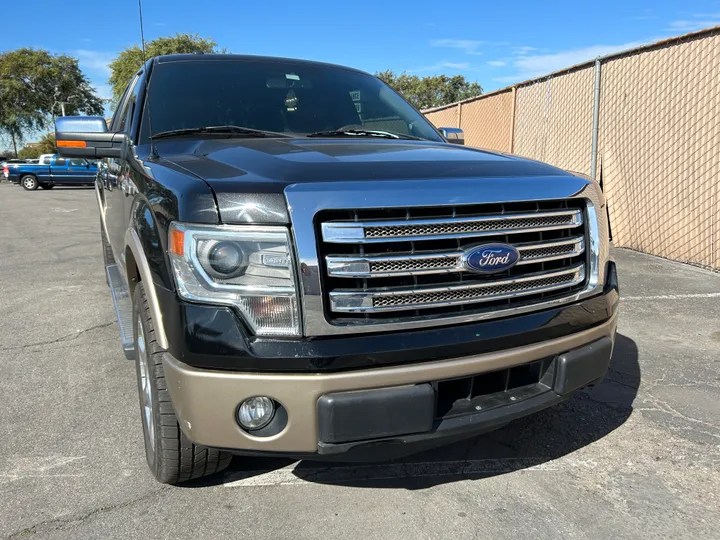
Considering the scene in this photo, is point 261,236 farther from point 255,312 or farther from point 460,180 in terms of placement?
point 460,180

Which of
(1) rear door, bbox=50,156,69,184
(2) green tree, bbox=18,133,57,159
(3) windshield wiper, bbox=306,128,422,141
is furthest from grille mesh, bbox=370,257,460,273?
(2) green tree, bbox=18,133,57,159

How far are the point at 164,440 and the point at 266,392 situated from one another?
2.03 ft

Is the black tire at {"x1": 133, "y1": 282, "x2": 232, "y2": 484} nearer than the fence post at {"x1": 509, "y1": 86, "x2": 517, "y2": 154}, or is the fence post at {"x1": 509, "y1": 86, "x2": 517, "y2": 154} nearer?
the black tire at {"x1": 133, "y1": 282, "x2": 232, "y2": 484}

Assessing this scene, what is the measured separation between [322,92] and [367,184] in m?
1.88

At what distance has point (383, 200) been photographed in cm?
192

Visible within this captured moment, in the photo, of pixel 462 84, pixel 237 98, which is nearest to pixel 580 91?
pixel 237 98

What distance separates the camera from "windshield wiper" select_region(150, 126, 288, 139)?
299 centimetres

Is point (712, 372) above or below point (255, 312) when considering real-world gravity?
below

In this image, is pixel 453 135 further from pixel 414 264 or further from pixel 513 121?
pixel 513 121

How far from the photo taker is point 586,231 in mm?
2447

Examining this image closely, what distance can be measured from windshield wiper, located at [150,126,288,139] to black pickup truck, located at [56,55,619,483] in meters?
0.41

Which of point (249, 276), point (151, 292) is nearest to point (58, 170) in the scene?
point (151, 292)

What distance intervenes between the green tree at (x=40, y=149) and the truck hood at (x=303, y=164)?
1610 inches

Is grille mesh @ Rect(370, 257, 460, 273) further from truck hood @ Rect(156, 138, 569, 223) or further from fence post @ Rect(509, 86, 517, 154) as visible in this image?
fence post @ Rect(509, 86, 517, 154)
